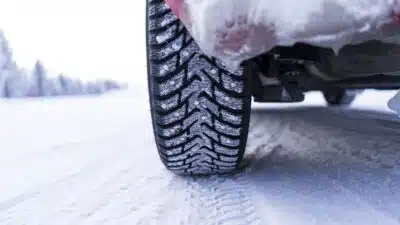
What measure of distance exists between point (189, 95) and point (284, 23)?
0.34 metres

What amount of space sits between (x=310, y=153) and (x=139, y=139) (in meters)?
0.77

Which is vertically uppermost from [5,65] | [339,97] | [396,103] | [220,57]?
[220,57]

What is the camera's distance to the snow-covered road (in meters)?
0.85

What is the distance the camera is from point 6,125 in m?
2.20

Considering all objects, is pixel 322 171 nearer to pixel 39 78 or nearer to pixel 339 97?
pixel 339 97

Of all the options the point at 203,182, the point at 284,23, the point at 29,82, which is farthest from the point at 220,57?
the point at 29,82

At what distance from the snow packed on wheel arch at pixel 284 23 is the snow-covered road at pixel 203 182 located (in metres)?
0.37

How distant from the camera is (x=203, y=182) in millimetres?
1106

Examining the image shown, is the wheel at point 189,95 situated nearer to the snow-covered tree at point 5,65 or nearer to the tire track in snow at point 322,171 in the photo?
the tire track in snow at point 322,171

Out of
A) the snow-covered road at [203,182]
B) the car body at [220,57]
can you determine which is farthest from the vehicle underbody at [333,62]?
the snow-covered road at [203,182]

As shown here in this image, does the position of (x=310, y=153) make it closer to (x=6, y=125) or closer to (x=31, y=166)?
(x=31, y=166)

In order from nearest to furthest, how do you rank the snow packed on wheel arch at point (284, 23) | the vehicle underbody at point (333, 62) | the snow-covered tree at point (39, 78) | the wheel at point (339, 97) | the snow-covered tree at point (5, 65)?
the snow packed on wheel arch at point (284, 23)
the vehicle underbody at point (333, 62)
the wheel at point (339, 97)
the snow-covered tree at point (5, 65)
the snow-covered tree at point (39, 78)

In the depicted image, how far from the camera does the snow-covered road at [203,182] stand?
85 centimetres

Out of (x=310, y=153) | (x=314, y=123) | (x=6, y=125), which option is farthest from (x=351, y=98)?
(x=6, y=125)
